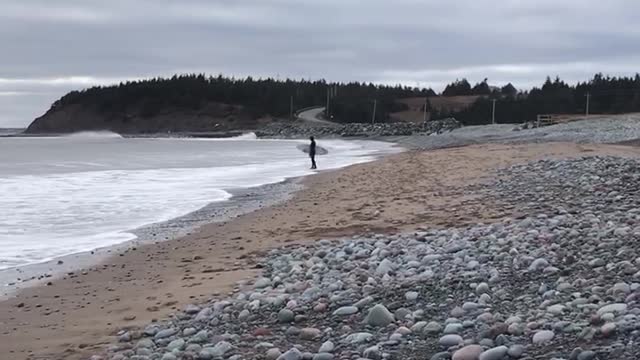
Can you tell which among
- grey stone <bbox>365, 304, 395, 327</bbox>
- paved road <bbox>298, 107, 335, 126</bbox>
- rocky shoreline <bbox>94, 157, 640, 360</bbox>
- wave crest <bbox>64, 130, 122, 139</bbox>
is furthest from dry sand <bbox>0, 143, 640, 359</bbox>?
wave crest <bbox>64, 130, 122, 139</bbox>

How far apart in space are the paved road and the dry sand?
86354mm

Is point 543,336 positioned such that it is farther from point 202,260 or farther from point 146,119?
point 146,119

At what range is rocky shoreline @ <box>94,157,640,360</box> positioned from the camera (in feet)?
16.1

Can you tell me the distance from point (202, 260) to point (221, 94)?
410 ft

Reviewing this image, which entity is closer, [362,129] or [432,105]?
[362,129]

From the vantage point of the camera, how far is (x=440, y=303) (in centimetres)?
611

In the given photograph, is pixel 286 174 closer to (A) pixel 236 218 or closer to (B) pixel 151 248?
(A) pixel 236 218

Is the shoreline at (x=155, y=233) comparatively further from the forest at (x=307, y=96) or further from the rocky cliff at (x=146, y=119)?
the rocky cliff at (x=146, y=119)

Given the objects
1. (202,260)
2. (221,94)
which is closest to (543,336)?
(202,260)

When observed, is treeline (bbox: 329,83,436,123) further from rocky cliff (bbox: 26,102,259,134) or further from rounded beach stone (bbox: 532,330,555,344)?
rounded beach stone (bbox: 532,330,555,344)

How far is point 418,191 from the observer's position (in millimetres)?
17031

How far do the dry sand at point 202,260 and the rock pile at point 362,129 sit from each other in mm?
51820

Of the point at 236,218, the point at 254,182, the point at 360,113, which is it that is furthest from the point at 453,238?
the point at 360,113

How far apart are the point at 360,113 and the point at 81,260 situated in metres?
96.3
